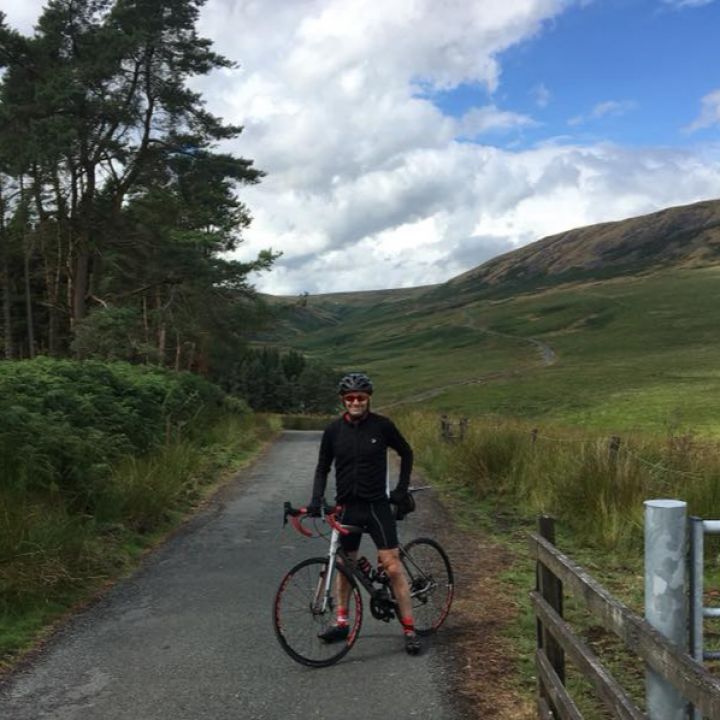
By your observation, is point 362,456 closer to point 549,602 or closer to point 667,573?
point 549,602

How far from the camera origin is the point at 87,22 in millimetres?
24547

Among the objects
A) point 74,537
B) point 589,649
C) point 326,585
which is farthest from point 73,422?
point 589,649

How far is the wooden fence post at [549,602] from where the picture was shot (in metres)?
3.99

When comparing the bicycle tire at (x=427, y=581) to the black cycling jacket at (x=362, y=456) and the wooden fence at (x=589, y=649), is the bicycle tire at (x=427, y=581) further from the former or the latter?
the wooden fence at (x=589, y=649)

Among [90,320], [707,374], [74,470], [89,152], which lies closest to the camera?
[74,470]

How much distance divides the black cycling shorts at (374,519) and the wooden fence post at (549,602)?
1.50m

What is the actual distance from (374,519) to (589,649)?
2.15m

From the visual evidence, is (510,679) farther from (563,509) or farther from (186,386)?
(186,386)

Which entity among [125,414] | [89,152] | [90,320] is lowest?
[125,414]

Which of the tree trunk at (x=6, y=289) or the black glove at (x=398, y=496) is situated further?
the tree trunk at (x=6, y=289)

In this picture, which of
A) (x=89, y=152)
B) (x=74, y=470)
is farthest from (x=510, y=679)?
(x=89, y=152)

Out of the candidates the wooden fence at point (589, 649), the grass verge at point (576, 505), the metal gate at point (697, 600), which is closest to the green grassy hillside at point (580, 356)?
the grass verge at point (576, 505)

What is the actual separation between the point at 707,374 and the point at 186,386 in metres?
54.3

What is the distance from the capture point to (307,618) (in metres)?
5.59
